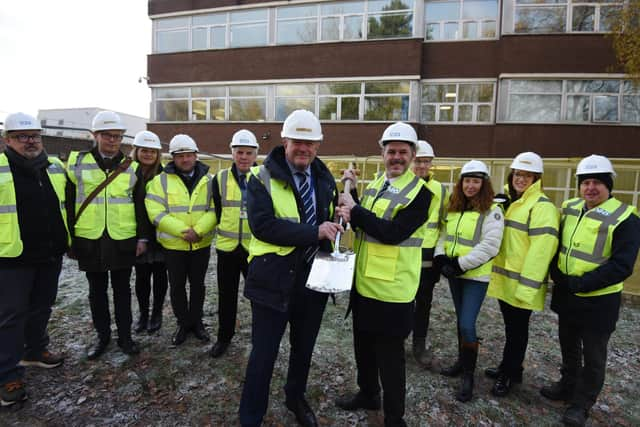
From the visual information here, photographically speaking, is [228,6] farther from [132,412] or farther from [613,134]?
[132,412]

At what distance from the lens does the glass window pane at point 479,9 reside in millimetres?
13070

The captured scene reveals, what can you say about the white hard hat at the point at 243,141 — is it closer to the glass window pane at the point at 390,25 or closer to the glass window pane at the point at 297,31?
the glass window pane at the point at 390,25

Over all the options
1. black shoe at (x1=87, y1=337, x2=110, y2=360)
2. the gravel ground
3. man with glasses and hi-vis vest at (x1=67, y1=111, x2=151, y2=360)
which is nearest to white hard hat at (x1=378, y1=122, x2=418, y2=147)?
the gravel ground

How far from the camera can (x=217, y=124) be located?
1569 cm

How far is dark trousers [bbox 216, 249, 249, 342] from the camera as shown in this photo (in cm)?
374

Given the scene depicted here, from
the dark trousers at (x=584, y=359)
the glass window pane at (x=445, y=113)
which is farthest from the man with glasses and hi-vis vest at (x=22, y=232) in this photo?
the glass window pane at (x=445, y=113)

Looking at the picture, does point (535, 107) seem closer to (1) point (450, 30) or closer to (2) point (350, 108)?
(1) point (450, 30)

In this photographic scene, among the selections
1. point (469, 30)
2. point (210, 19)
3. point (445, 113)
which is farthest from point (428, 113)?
point (210, 19)

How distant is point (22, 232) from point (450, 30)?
14447 mm

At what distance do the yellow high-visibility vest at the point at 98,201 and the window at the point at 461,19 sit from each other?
13.4m

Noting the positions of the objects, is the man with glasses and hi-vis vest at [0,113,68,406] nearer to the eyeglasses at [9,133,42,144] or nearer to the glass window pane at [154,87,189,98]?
the eyeglasses at [9,133,42,144]

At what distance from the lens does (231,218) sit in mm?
3721

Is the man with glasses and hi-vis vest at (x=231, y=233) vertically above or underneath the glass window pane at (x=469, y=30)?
underneath

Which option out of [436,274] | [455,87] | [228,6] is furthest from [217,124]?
[436,274]
